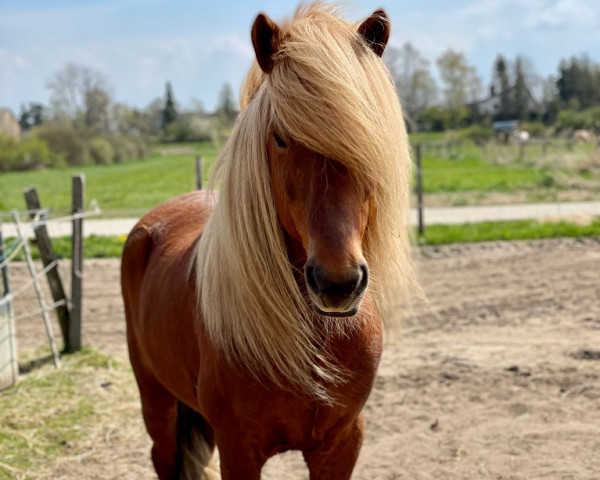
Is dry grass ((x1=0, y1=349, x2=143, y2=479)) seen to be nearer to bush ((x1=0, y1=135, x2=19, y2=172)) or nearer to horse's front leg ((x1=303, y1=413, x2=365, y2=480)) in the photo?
horse's front leg ((x1=303, y1=413, x2=365, y2=480))

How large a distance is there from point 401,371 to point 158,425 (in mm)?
2232

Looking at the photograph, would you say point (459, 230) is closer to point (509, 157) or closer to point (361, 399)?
point (361, 399)

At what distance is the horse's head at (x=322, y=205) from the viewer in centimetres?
154

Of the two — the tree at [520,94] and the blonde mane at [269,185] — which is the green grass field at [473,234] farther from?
the tree at [520,94]

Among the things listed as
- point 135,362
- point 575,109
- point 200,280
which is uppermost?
point 575,109

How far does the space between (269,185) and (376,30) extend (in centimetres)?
55

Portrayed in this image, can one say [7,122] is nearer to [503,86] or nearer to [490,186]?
[503,86]

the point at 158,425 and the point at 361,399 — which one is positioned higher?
the point at 361,399

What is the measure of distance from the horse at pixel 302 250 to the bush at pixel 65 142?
3961cm

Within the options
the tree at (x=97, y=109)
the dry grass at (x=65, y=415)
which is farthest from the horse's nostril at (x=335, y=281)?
the tree at (x=97, y=109)

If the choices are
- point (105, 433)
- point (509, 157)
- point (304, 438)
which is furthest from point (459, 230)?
point (509, 157)

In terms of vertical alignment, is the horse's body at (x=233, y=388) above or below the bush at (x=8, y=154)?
below

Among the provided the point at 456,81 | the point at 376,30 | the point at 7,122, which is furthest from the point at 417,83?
the point at 7,122

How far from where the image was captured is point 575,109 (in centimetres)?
4559
